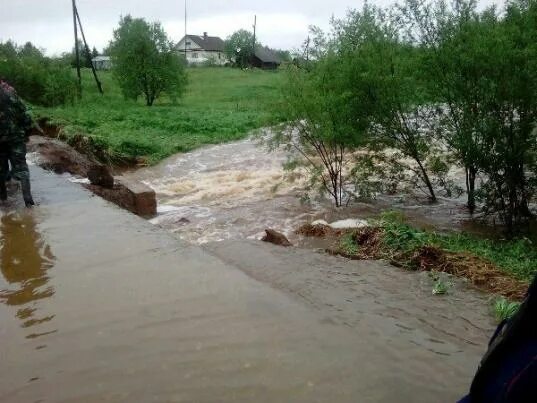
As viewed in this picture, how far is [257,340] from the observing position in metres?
3.91

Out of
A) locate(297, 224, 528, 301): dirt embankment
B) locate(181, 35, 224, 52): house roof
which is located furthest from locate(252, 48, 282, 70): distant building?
locate(297, 224, 528, 301): dirt embankment

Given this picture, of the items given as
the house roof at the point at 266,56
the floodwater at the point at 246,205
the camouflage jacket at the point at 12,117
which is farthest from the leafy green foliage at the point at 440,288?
the house roof at the point at 266,56

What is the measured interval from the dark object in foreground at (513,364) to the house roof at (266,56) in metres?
75.3

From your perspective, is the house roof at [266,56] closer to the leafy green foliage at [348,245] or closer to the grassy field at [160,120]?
the grassy field at [160,120]

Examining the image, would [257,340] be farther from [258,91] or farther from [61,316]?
[258,91]

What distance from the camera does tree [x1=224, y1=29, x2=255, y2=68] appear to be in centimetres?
7456

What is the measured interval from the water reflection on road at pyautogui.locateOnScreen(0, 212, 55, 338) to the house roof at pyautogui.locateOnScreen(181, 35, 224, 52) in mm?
86434

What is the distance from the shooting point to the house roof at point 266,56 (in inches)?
2955

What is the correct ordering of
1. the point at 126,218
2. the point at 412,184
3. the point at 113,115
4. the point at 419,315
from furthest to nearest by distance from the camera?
the point at 113,115 → the point at 412,184 → the point at 126,218 → the point at 419,315

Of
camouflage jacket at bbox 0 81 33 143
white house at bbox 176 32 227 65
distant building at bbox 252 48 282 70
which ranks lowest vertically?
camouflage jacket at bbox 0 81 33 143

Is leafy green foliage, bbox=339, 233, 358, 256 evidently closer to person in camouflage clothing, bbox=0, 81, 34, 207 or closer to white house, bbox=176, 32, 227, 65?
person in camouflage clothing, bbox=0, 81, 34, 207

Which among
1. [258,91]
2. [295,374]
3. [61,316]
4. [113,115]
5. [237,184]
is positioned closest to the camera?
[295,374]

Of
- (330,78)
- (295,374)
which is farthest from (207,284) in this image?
(330,78)

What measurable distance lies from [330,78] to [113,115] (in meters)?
17.8
